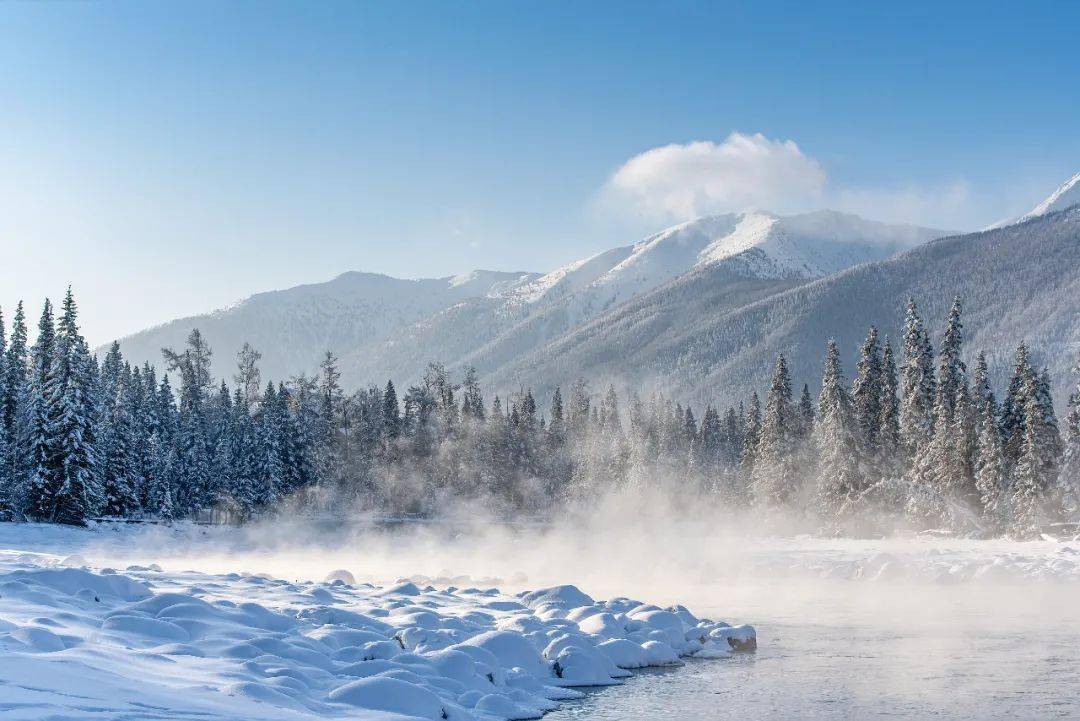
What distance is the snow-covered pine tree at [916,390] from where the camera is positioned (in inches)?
2485

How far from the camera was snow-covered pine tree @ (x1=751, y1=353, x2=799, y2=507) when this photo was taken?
238 feet

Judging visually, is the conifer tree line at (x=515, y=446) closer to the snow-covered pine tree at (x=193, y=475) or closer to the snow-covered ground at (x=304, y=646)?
the snow-covered pine tree at (x=193, y=475)

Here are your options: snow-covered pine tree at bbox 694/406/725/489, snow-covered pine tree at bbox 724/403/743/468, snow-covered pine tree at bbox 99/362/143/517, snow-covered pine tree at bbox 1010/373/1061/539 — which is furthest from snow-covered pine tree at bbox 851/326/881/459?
snow-covered pine tree at bbox 99/362/143/517

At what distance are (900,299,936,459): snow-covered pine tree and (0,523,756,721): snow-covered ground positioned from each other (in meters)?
43.5

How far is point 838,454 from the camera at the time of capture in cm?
6450

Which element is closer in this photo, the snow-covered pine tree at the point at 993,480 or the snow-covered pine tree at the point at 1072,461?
the snow-covered pine tree at the point at 1072,461

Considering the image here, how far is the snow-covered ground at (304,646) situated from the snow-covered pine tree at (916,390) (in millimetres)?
43537

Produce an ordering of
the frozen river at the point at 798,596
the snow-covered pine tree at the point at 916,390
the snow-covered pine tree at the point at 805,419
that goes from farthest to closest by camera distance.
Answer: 1. the snow-covered pine tree at the point at 805,419
2. the snow-covered pine tree at the point at 916,390
3. the frozen river at the point at 798,596

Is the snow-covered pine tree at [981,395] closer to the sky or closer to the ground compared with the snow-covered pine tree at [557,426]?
closer to the sky

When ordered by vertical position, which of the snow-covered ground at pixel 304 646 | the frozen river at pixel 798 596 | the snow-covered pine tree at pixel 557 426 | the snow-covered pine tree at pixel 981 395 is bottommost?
the frozen river at pixel 798 596

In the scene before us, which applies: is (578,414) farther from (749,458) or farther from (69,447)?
(69,447)

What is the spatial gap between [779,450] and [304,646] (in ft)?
202

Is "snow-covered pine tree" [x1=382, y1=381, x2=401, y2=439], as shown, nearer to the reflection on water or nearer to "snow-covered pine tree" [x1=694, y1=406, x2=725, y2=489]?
"snow-covered pine tree" [x1=694, y1=406, x2=725, y2=489]

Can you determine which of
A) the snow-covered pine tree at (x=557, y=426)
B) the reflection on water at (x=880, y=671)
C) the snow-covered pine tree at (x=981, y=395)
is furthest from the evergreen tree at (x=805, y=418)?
the reflection on water at (x=880, y=671)
